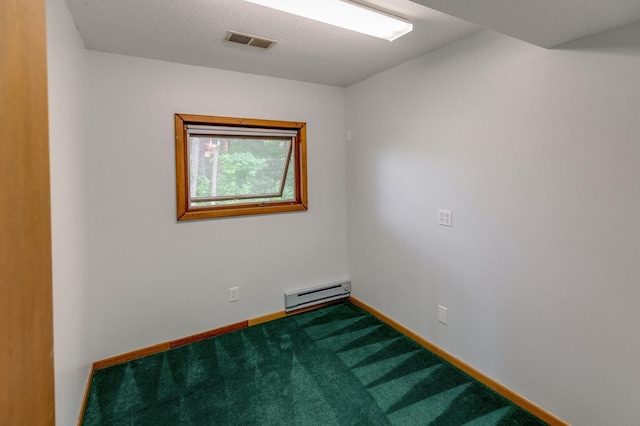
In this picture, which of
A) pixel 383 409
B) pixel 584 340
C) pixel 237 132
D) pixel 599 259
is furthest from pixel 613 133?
pixel 237 132

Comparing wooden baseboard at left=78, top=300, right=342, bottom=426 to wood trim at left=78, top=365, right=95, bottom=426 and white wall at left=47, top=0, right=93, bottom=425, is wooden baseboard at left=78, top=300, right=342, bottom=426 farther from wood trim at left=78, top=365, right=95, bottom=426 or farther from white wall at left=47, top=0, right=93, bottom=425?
white wall at left=47, top=0, right=93, bottom=425

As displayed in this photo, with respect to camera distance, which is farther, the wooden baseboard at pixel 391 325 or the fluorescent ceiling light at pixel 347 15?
the wooden baseboard at pixel 391 325

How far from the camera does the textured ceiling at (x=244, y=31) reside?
1.77 meters

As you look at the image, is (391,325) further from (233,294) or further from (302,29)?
(302,29)

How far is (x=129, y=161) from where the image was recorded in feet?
8.05

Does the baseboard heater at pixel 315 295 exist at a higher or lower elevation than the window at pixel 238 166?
lower

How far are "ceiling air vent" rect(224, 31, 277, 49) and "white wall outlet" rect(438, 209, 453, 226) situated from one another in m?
1.74

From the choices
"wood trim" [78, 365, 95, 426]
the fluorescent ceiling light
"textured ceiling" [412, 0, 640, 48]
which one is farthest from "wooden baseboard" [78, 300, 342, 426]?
"textured ceiling" [412, 0, 640, 48]

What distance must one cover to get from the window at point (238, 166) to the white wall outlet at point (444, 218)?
4.47ft

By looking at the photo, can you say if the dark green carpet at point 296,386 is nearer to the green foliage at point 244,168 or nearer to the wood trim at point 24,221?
the green foliage at point 244,168

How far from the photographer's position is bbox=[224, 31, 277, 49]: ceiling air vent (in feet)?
6.86

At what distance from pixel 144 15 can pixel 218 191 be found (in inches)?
56.2

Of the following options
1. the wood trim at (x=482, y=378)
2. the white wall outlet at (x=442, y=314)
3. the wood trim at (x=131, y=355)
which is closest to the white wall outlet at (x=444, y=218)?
the white wall outlet at (x=442, y=314)

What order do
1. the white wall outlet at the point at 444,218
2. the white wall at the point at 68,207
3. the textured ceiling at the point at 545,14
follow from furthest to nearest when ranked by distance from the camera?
the white wall outlet at the point at 444,218
the white wall at the point at 68,207
the textured ceiling at the point at 545,14
